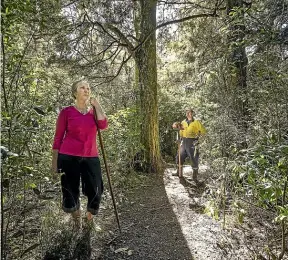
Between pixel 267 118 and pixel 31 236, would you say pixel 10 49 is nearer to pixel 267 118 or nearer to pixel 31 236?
pixel 31 236

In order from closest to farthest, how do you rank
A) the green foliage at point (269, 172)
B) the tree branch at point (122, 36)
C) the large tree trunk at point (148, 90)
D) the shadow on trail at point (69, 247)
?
the green foliage at point (269, 172), the shadow on trail at point (69, 247), the tree branch at point (122, 36), the large tree trunk at point (148, 90)

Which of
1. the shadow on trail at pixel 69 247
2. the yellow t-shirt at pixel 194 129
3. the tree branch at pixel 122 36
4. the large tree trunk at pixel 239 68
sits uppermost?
the tree branch at pixel 122 36

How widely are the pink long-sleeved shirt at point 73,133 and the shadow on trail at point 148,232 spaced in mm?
1124

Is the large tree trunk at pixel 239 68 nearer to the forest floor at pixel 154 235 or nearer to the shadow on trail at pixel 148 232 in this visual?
the forest floor at pixel 154 235

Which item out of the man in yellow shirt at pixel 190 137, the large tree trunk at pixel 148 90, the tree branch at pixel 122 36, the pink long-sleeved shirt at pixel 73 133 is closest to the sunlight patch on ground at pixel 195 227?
the man in yellow shirt at pixel 190 137

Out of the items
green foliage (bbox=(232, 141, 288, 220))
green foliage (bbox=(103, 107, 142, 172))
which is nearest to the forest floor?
green foliage (bbox=(232, 141, 288, 220))

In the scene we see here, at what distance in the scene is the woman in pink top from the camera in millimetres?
3240

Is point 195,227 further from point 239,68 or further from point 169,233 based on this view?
point 239,68

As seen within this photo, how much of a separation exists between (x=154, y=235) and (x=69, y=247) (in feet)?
4.00

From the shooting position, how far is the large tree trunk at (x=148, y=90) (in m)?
6.59

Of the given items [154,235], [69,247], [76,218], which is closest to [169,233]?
[154,235]

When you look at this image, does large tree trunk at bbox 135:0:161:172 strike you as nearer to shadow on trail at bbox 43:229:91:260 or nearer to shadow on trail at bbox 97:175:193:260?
shadow on trail at bbox 97:175:193:260

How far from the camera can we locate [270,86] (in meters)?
2.85

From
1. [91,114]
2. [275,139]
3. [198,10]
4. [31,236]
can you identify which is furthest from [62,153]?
[198,10]
